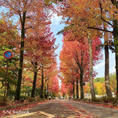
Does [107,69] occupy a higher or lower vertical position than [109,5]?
lower

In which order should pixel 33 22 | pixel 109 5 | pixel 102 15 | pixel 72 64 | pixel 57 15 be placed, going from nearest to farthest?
pixel 109 5
pixel 102 15
pixel 57 15
pixel 33 22
pixel 72 64

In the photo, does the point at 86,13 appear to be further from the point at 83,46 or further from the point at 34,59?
the point at 83,46

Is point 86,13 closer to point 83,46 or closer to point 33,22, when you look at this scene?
point 33,22

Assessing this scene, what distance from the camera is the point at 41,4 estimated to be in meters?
11.8

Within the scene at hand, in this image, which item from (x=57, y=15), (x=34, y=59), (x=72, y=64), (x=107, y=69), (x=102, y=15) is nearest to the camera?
(x=102, y=15)

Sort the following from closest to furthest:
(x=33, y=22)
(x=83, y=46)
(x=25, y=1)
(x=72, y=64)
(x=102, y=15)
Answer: (x=102, y=15) < (x=25, y=1) < (x=33, y=22) < (x=83, y=46) < (x=72, y=64)

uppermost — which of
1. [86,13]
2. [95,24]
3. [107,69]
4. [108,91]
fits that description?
[86,13]

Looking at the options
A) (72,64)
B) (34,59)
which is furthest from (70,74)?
(34,59)

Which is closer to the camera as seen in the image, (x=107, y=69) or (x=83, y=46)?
(x=107, y=69)

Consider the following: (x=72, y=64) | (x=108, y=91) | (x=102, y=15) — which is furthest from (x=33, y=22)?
(x=72, y=64)

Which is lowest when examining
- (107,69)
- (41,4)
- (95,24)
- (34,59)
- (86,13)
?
(107,69)

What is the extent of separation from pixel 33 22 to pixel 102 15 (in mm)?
6739

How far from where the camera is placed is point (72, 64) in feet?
94.8

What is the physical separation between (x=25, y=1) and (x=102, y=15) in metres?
6.27
